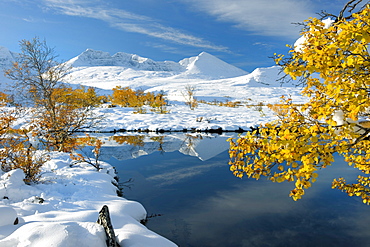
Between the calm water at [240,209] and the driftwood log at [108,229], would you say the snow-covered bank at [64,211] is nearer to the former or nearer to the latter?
the driftwood log at [108,229]

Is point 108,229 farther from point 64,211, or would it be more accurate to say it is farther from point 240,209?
point 240,209

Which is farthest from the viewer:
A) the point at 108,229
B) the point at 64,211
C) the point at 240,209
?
the point at 240,209

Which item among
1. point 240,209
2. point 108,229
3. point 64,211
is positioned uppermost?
point 108,229

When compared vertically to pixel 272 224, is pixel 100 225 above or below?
above

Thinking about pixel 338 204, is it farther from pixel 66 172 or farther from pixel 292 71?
pixel 66 172

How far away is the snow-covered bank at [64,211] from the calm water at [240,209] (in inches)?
62.7

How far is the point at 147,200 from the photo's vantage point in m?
9.23

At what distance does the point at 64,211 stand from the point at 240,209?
583 centimetres

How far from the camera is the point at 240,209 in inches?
328

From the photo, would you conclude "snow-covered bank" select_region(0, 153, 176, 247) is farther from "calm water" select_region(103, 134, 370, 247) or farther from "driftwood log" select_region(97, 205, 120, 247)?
"calm water" select_region(103, 134, 370, 247)

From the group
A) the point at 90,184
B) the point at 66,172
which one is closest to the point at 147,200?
the point at 90,184

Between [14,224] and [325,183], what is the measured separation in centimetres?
1201

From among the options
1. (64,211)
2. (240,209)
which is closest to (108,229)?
(64,211)

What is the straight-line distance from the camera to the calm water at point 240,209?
6.54 m
